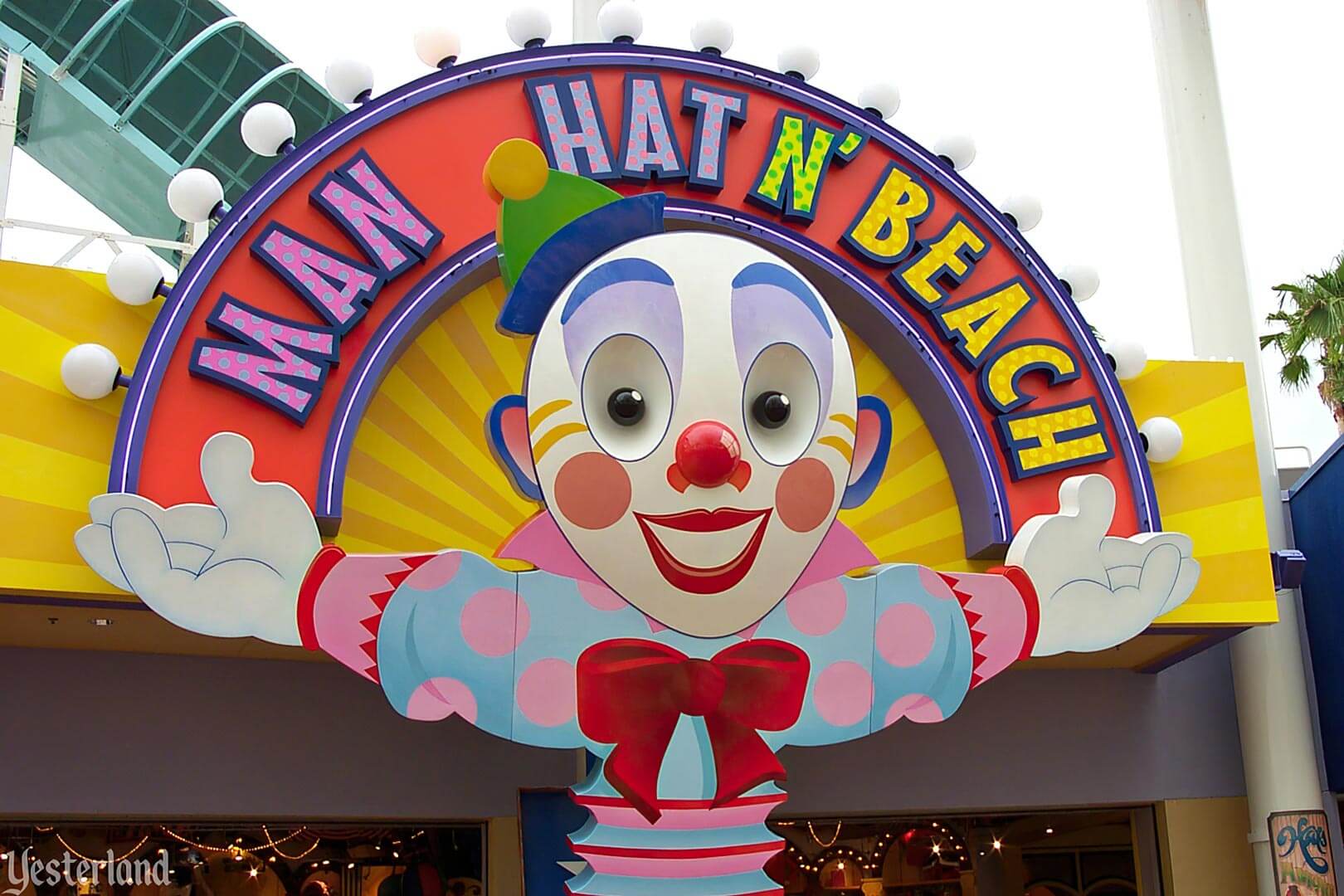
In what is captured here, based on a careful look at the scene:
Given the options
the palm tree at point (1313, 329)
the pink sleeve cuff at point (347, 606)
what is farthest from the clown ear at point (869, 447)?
the palm tree at point (1313, 329)

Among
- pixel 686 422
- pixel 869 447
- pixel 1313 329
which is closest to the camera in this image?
pixel 686 422

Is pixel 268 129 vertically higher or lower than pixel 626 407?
higher

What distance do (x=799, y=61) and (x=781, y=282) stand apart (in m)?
2.78

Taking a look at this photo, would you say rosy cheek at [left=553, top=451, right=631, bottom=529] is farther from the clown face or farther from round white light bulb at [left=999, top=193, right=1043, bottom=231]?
round white light bulb at [left=999, top=193, right=1043, bottom=231]

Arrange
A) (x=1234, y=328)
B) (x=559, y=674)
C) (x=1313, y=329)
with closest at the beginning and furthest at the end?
(x=559, y=674), (x=1234, y=328), (x=1313, y=329)

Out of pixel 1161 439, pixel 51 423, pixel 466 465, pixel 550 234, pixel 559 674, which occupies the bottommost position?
pixel 559 674

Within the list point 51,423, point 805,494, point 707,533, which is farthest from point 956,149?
point 51,423

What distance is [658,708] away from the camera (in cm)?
624

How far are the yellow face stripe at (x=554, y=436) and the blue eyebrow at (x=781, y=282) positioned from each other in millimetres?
924

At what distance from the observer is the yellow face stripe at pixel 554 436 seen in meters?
5.83

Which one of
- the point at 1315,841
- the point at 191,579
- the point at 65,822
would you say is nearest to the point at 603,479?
the point at 191,579

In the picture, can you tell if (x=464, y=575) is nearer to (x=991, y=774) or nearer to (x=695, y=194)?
(x=695, y=194)

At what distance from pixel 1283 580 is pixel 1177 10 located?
4747mm

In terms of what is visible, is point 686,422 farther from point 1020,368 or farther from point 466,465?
point 1020,368
